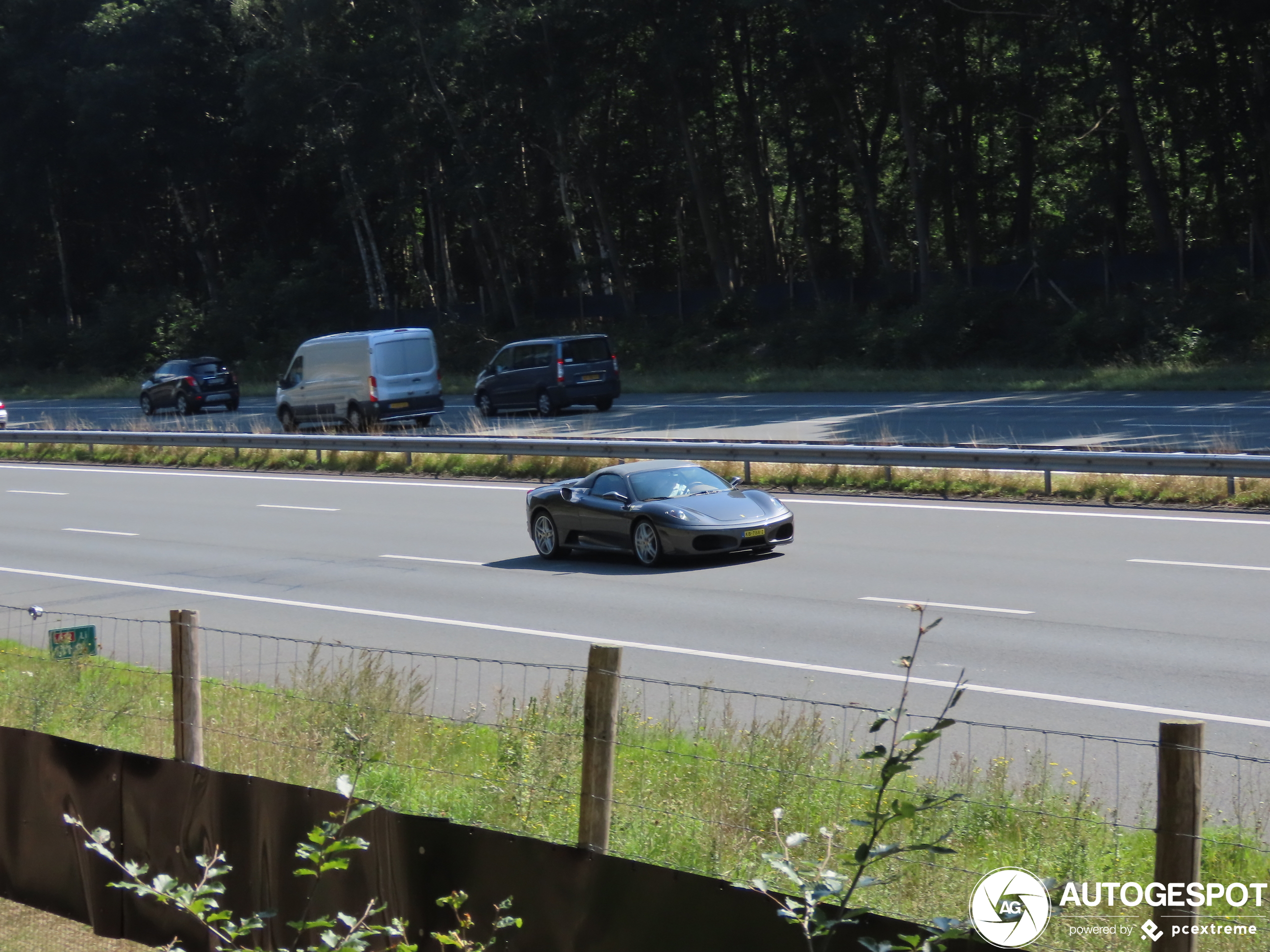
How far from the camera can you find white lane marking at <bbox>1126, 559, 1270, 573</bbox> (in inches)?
535

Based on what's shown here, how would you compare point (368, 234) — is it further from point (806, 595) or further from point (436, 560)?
point (806, 595)

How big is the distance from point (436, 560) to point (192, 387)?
99.3ft

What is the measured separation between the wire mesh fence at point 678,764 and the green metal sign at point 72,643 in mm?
127

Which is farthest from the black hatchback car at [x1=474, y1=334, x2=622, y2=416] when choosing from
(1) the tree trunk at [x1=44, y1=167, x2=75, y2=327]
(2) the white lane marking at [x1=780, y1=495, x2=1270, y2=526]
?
(1) the tree trunk at [x1=44, y1=167, x2=75, y2=327]

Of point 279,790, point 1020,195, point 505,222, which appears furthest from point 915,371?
point 279,790

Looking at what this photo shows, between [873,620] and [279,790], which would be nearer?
[279,790]

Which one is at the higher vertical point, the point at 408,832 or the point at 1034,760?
the point at 408,832

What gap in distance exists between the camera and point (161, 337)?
7088cm

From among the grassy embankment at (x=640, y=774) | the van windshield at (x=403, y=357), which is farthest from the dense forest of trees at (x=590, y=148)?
the grassy embankment at (x=640, y=774)

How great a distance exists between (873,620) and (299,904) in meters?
7.40

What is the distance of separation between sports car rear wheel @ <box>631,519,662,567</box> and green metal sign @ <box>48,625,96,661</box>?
6754 millimetres

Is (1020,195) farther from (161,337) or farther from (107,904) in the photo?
(107,904)

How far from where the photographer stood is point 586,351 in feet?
115

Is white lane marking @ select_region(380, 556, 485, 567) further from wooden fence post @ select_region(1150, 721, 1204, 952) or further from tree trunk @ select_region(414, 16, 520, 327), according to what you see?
tree trunk @ select_region(414, 16, 520, 327)
